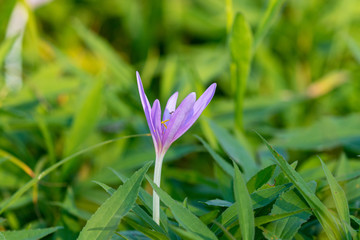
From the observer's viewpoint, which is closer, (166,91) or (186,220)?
(186,220)

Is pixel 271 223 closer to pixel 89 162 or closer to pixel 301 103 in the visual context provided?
pixel 89 162

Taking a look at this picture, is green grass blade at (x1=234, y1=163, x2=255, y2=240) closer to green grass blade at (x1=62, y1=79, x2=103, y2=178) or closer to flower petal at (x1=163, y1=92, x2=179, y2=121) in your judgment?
flower petal at (x1=163, y1=92, x2=179, y2=121)

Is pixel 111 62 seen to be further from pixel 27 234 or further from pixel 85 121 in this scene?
pixel 27 234

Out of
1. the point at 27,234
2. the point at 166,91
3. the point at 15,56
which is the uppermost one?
the point at 15,56

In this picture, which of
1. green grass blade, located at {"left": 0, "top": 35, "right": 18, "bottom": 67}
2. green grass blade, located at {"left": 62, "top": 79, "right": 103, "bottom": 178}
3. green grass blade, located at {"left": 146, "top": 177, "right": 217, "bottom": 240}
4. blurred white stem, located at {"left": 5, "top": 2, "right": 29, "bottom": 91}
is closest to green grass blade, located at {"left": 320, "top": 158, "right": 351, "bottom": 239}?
green grass blade, located at {"left": 146, "top": 177, "right": 217, "bottom": 240}

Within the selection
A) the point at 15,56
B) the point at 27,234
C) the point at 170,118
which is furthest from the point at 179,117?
the point at 15,56
